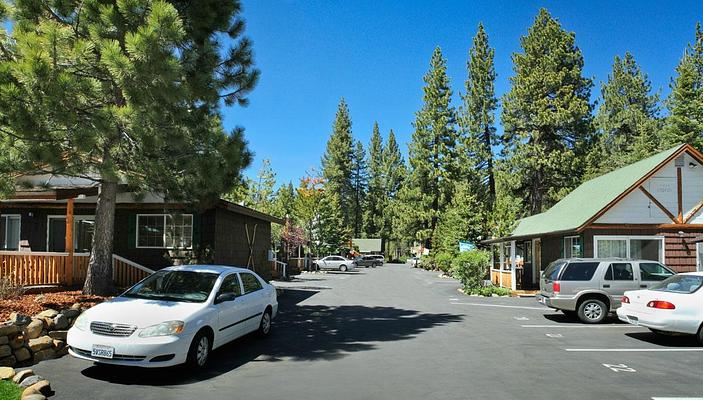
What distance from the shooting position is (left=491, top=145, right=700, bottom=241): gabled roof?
1978 cm

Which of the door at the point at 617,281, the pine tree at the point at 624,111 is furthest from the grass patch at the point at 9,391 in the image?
the pine tree at the point at 624,111

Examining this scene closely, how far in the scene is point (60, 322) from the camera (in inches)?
357

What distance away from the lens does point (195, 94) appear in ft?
36.6

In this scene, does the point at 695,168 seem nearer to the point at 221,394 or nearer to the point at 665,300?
the point at 665,300

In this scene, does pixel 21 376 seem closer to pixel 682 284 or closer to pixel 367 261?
pixel 682 284

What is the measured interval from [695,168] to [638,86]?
37.9m

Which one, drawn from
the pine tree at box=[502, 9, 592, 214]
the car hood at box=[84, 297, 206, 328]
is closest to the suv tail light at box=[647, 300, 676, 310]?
the car hood at box=[84, 297, 206, 328]

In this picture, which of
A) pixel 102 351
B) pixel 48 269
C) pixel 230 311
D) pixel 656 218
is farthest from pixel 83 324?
pixel 656 218

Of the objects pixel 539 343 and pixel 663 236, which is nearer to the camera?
pixel 539 343

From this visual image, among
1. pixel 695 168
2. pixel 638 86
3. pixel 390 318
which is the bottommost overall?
pixel 390 318

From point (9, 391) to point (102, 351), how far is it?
1177 mm

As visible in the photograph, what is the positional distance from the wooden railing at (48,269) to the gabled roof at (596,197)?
52.5ft

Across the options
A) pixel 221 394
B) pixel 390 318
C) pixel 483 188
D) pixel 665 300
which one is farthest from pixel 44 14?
pixel 483 188

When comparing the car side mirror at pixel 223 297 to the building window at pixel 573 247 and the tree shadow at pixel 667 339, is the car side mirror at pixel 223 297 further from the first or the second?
the building window at pixel 573 247
